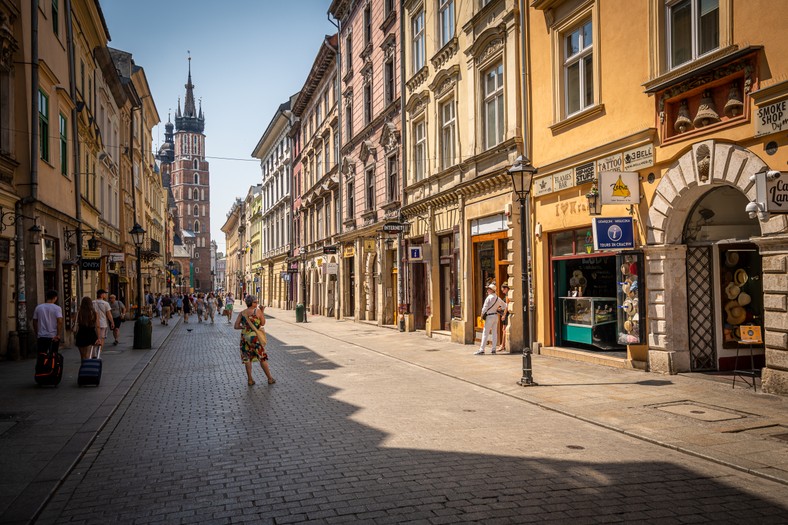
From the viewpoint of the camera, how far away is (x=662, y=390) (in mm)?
10422

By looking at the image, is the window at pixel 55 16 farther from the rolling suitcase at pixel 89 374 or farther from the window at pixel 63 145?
the rolling suitcase at pixel 89 374

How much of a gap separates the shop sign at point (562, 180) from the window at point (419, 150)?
9024 millimetres

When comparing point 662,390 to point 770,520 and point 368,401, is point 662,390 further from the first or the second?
point 770,520

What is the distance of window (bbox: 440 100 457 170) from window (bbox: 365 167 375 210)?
851cm

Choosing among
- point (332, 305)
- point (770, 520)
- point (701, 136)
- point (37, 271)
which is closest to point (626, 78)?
point (701, 136)

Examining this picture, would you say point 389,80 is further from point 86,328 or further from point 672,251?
point 672,251

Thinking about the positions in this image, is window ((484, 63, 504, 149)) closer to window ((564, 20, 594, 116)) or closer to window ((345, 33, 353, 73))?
window ((564, 20, 594, 116))

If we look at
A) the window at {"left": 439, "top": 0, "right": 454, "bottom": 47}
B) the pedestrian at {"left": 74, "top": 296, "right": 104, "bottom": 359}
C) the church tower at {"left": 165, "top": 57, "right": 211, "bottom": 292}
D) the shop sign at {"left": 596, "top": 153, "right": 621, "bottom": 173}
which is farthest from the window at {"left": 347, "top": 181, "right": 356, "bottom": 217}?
the church tower at {"left": 165, "top": 57, "right": 211, "bottom": 292}

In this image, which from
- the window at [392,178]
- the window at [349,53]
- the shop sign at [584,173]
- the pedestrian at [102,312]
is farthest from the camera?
the window at [349,53]

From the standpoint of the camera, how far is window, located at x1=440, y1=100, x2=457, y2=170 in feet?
70.5

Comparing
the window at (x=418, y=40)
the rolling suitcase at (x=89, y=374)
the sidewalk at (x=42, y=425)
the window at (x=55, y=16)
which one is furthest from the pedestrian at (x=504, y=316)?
the window at (x=55, y=16)

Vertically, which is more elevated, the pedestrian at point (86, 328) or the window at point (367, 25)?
the window at point (367, 25)

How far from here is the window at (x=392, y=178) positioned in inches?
1072

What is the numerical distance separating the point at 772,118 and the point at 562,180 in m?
5.78
